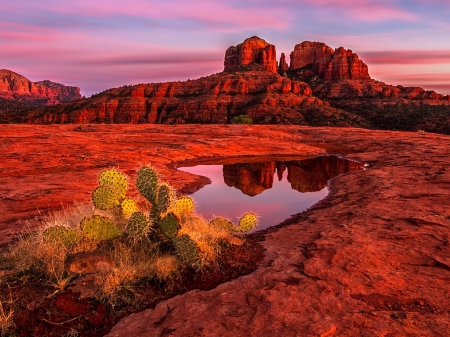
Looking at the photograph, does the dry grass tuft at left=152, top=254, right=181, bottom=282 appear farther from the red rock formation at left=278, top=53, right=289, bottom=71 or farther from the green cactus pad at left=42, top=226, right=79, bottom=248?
the red rock formation at left=278, top=53, right=289, bottom=71

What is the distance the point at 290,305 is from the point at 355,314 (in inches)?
30.5

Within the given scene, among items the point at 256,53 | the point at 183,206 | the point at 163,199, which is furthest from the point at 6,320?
the point at 256,53

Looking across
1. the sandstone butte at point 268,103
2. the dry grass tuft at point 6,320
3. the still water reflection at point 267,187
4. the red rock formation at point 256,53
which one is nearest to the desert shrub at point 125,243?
the dry grass tuft at point 6,320

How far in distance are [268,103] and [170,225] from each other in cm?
7796

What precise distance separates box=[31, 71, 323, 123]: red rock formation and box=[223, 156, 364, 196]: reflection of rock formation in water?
181 ft

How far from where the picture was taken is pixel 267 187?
Answer: 1498 centimetres

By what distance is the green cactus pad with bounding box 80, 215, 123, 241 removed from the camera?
593 centimetres

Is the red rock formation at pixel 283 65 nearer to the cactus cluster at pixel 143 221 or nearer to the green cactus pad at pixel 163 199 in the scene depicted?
the cactus cluster at pixel 143 221

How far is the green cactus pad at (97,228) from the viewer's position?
5.93 m

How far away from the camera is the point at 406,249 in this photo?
251 inches

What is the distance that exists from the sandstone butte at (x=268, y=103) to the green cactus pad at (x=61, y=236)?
6500cm

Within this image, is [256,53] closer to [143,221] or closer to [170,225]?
[170,225]

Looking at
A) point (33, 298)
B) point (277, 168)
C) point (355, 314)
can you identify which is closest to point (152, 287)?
point (33, 298)

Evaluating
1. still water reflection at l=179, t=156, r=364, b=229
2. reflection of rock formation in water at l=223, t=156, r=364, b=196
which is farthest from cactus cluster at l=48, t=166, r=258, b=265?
reflection of rock formation in water at l=223, t=156, r=364, b=196
